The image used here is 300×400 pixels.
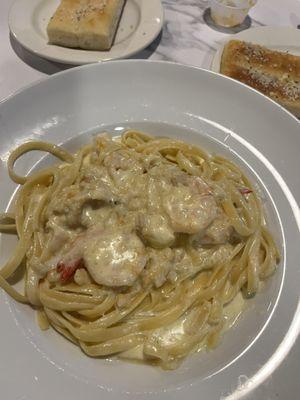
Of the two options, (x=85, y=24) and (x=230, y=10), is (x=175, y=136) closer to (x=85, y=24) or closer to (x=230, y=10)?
(x=85, y=24)

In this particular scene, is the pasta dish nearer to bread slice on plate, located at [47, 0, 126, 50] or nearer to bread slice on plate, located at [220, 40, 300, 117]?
bread slice on plate, located at [220, 40, 300, 117]

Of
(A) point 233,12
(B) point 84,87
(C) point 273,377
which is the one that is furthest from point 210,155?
(A) point 233,12

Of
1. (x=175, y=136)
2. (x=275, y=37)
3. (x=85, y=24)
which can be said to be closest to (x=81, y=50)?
(x=85, y=24)

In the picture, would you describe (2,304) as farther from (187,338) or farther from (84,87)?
(84,87)

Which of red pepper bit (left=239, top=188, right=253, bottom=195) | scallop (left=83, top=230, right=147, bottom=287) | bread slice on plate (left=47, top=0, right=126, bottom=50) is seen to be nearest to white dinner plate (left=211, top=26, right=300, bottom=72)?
Answer: bread slice on plate (left=47, top=0, right=126, bottom=50)

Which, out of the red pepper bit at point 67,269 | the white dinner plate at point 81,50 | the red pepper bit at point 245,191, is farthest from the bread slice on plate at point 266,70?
the red pepper bit at point 67,269

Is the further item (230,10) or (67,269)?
(230,10)

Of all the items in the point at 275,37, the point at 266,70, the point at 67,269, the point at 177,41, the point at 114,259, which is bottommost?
the point at 67,269
